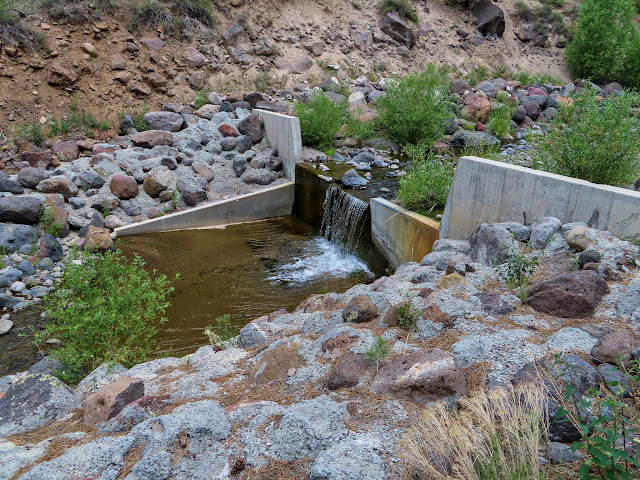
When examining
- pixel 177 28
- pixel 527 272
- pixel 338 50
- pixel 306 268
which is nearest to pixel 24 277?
pixel 306 268

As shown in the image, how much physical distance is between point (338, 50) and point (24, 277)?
12525 millimetres

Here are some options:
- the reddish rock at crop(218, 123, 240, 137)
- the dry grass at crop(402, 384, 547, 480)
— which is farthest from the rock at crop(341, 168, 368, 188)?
the dry grass at crop(402, 384, 547, 480)

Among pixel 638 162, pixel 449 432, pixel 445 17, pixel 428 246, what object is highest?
pixel 445 17

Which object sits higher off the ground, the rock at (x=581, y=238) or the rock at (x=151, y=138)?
the rock at (x=581, y=238)

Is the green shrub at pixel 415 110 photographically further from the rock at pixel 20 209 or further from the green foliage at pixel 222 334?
the rock at pixel 20 209

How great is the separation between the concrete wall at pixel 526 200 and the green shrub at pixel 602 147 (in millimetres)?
621

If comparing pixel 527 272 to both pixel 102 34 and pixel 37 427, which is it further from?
pixel 102 34

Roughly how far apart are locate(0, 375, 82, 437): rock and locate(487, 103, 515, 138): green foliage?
34.6 feet

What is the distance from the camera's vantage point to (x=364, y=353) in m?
2.85

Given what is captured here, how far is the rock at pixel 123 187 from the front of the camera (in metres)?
8.43

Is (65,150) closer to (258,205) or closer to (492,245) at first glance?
(258,205)

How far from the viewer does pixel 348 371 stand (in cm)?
264

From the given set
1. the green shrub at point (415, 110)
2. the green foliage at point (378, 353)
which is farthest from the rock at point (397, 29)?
the green foliage at point (378, 353)

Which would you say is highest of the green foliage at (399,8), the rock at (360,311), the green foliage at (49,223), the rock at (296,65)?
the green foliage at (399,8)
